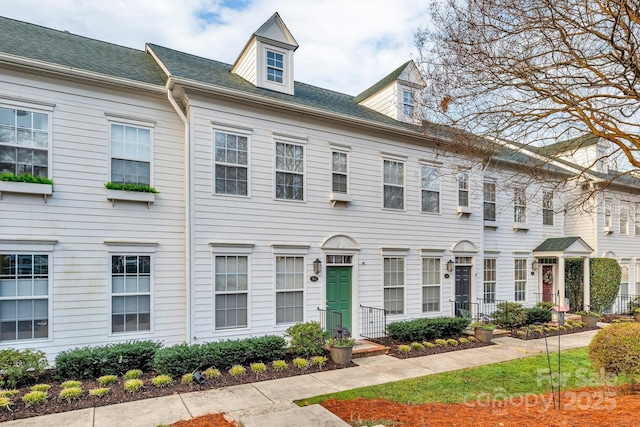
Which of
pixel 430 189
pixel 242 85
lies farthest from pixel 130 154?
pixel 430 189

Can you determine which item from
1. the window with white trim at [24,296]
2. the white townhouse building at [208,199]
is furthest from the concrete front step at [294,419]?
the window with white trim at [24,296]

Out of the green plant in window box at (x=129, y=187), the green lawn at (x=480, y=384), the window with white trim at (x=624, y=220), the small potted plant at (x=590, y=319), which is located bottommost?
the small potted plant at (x=590, y=319)

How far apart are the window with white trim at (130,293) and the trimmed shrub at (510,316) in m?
10.4

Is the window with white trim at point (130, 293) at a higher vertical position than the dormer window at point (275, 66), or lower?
lower

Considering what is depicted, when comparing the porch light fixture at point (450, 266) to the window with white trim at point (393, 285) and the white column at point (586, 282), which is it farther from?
the white column at point (586, 282)

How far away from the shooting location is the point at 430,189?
12461 millimetres

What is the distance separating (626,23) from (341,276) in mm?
7806

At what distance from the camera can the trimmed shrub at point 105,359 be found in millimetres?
6973

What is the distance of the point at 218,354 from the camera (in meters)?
7.71

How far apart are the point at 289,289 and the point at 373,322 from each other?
9.16ft

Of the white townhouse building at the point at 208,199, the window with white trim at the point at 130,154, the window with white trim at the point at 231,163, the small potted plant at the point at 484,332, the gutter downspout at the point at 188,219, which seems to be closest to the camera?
the white townhouse building at the point at 208,199

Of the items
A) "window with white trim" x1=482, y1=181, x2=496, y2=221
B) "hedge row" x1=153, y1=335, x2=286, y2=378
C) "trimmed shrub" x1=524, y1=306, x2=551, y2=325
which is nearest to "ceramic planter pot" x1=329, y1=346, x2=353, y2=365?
"hedge row" x1=153, y1=335, x2=286, y2=378

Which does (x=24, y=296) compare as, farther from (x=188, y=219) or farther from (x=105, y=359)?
(x=188, y=219)

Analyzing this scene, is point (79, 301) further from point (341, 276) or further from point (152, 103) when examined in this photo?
point (341, 276)
